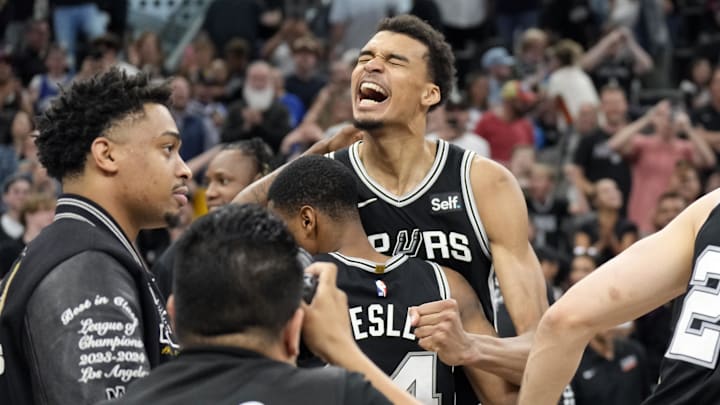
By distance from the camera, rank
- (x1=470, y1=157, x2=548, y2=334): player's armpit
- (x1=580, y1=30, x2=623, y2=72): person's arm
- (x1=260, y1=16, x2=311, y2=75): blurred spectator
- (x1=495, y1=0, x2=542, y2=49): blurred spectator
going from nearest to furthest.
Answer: (x1=470, y1=157, x2=548, y2=334): player's armpit, (x1=260, y1=16, x2=311, y2=75): blurred spectator, (x1=580, y1=30, x2=623, y2=72): person's arm, (x1=495, y1=0, x2=542, y2=49): blurred spectator

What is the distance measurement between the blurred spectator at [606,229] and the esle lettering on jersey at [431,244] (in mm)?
6976

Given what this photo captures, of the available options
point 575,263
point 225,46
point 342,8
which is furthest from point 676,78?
point 575,263

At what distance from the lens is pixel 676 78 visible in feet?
59.1

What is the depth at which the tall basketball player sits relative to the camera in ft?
15.3

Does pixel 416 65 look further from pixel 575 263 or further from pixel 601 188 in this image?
pixel 601 188

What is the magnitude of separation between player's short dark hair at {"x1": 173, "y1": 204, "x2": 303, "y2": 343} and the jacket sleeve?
69cm

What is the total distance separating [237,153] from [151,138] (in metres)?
3.09

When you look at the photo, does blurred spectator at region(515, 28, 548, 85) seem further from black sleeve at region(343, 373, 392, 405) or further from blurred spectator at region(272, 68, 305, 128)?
black sleeve at region(343, 373, 392, 405)

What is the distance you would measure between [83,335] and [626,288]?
1637mm

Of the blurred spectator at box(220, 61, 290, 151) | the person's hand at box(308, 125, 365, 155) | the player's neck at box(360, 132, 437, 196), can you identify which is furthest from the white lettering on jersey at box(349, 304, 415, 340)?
the blurred spectator at box(220, 61, 290, 151)

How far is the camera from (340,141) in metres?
6.04

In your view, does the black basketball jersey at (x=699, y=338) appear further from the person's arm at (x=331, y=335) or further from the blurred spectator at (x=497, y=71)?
the blurred spectator at (x=497, y=71)

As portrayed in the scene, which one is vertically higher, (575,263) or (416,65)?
(416,65)

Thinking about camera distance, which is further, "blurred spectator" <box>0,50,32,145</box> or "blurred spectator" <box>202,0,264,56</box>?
"blurred spectator" <box>202,0,264,56</box>
